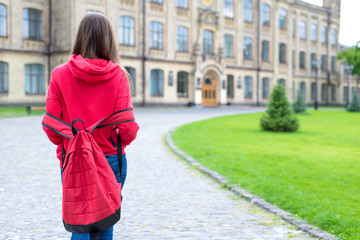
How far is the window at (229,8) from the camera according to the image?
127 feet

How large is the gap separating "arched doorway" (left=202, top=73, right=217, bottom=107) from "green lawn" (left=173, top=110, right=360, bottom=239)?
A: 22452mm

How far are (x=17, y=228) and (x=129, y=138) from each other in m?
2.55

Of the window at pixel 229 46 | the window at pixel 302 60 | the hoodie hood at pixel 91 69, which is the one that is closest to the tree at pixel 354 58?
the window at pixel 302 60

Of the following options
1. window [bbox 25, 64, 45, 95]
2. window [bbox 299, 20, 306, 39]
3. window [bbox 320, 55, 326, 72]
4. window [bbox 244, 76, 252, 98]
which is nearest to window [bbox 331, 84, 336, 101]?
window [bbox 320, 55, 326, 72]

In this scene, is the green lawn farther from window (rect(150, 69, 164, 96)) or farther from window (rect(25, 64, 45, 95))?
window (rect(150, 69, 164, 96))

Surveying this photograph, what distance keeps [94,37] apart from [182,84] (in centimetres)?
3264

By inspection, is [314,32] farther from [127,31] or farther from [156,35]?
[127,31]

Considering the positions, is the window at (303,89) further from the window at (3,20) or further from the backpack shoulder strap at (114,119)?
the backpack shoulder strap at (114,119)

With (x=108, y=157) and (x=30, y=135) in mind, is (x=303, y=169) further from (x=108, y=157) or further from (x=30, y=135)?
(x=30, y=135)

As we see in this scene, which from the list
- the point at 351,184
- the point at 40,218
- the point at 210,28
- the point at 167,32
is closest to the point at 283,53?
the point at 210,28

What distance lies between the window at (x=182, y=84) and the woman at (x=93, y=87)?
32.1 m

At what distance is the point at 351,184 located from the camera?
6.96m

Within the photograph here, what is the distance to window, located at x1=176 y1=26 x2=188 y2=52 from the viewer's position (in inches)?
1364

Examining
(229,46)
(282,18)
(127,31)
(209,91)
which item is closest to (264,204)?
(127,31)
